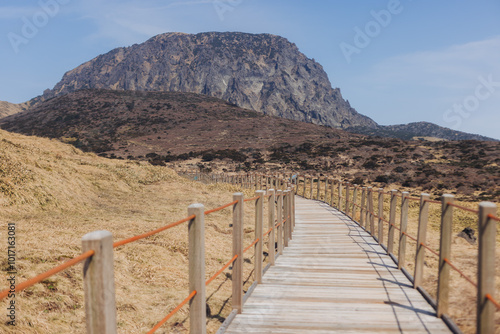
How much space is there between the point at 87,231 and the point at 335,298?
18.5 feet

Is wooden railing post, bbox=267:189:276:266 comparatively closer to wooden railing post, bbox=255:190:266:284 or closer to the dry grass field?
the dry grass field

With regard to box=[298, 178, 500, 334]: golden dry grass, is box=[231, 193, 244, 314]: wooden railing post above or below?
above

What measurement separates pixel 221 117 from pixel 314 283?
7829 cm

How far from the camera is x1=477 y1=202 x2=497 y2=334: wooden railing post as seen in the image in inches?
126

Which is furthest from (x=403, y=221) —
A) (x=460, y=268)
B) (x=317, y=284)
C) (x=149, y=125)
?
(x=149, y=125)

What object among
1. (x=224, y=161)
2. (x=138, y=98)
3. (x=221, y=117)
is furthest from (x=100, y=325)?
(x=138, y=98)

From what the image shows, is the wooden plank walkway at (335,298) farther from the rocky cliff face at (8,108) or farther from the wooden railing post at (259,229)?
the rocky cliff face at (8,108)

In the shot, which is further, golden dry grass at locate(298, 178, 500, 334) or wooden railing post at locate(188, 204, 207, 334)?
golden dry grass at locate(298, 178, 500, 334)

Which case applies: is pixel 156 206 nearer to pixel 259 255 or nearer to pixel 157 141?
pixel 259 255

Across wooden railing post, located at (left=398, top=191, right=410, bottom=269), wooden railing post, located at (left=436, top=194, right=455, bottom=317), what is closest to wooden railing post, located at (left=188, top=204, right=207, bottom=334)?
wooden railing post, located at (left=436, top=194, right=455, bottom=317)

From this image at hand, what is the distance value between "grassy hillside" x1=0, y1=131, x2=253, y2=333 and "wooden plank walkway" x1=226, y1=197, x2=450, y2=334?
1091mm

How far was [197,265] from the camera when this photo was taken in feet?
11.3

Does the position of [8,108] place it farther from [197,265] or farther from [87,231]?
[197,265]

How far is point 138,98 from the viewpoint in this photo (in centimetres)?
9269
